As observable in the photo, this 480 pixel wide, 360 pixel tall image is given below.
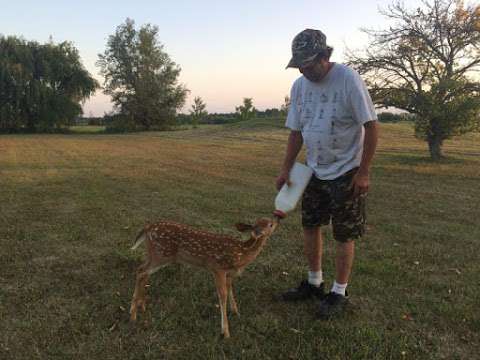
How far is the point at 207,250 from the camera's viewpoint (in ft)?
12.3

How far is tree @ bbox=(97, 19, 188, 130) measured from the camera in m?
51.8

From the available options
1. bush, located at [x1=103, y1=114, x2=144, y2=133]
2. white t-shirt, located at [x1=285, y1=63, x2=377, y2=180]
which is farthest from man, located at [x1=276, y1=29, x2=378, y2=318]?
bush, located at [x1=103, y1=114, x2=144, y2=133]

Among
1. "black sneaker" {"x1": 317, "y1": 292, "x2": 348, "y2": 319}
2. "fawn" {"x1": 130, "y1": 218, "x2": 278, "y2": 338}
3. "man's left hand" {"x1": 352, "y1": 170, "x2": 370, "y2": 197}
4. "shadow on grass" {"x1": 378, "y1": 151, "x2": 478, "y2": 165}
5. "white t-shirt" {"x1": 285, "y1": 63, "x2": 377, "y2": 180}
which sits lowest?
"shadow on grass" {"x1": 378, "y1": 151, "x2": 478, "y2": 165}

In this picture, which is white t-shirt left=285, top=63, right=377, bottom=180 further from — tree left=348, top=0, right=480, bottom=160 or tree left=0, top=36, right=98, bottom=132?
tree left=0, top=36, right=98, bottom=132

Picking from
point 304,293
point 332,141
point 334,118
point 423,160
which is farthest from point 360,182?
point 423,160

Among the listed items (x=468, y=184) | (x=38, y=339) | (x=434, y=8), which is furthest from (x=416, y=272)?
(x=434, y=8)

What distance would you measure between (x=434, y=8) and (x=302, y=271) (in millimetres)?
17577

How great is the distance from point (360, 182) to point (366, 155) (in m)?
0.25

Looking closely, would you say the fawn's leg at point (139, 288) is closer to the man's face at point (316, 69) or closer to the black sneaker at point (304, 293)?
the black sneaker at point (304, 293)

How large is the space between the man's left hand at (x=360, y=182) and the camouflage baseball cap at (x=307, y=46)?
1.10 metres

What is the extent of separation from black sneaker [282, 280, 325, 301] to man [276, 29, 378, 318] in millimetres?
218

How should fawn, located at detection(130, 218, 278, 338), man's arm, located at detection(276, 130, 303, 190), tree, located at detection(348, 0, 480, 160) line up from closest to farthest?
fawn, located at detection(130, 218, 278, 338), man's arm, located at detection(276, 130, 303, 190), tree, located at detection(348, 0, 480, 160)

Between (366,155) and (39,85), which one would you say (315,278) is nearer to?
(366,155)

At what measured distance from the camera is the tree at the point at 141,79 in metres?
51.8
